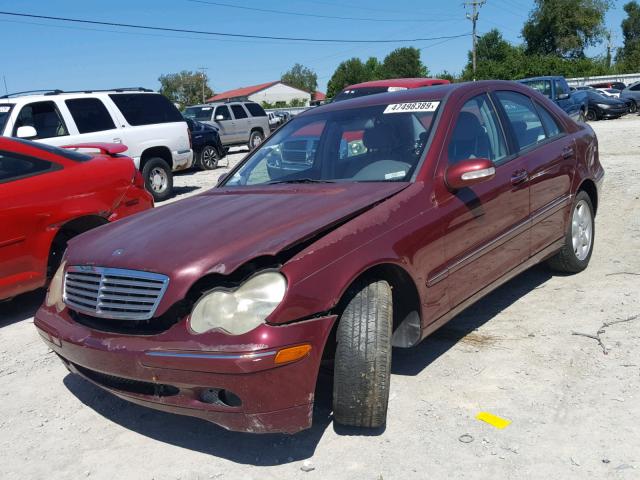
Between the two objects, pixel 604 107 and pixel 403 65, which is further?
pixel 403 65

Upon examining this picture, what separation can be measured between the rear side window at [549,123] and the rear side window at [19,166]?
4036 mm

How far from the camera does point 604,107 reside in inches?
988

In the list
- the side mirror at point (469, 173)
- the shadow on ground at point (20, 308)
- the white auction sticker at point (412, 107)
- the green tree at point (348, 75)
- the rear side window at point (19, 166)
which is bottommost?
the shadow on ground at point (20, 308)

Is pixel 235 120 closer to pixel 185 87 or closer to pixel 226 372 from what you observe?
pixel 226 372

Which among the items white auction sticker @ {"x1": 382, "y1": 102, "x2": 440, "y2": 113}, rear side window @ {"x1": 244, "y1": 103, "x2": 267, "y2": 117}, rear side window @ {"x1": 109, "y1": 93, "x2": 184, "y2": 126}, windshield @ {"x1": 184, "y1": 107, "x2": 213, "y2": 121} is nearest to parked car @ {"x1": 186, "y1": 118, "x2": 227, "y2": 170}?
rear side window @ {"x1": 109, "y1": 93, "x2": 184, "y2": 126}

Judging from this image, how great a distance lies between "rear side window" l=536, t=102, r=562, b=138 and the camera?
4.89 metres

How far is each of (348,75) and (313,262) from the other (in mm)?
87337

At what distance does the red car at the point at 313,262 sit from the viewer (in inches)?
108

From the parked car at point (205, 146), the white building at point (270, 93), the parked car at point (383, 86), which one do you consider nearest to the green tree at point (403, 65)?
the white building at point (270, 93)

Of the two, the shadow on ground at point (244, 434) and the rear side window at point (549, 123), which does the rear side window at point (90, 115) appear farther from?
the rear side window at point (549, 123)

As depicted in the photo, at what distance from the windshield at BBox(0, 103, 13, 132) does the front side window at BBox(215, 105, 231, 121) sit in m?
11.4

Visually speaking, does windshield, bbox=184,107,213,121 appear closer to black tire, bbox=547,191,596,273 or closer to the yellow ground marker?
black tire, bbox=547,191,596,273

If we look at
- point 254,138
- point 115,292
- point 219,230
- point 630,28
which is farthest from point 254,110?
point 630,28

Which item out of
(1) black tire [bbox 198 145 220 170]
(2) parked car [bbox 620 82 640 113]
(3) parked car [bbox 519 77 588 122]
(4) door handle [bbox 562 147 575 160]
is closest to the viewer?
(4) door handle [bbox 562 147 575 160]
